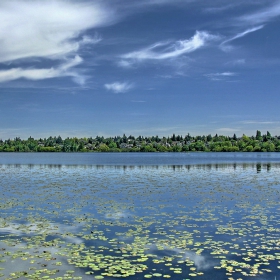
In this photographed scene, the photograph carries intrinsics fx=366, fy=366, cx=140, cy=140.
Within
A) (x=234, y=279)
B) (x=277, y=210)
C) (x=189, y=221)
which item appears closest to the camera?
(x=234, y=279)

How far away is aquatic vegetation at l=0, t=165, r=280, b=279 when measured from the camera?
14016 millimetres

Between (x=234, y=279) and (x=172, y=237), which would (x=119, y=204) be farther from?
(x=234, y=279)

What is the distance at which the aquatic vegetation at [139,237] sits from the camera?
1402 centimetres

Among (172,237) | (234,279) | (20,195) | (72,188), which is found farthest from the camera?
(72,188)

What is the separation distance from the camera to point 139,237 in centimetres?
1881

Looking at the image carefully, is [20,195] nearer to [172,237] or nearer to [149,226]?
[149,226]

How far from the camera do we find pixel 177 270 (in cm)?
1391

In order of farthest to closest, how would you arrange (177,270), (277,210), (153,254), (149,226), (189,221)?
(277,210)
(189,221)
(149,226)
(153,254)
(177,270)

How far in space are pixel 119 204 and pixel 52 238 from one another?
455 inches

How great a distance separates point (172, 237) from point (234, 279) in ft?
20.0

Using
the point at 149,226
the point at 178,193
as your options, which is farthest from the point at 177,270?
the point at 178,193

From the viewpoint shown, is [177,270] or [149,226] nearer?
[177,270]

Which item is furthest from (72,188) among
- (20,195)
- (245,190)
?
(245,190)

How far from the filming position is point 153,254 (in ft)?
52.2
